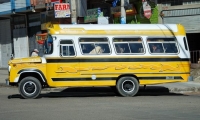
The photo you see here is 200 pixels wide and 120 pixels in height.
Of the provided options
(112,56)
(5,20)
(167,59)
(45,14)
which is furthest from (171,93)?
(5,20)

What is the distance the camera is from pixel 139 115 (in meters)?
11.6

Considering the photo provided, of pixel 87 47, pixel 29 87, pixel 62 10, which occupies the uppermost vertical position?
pixel 62 10

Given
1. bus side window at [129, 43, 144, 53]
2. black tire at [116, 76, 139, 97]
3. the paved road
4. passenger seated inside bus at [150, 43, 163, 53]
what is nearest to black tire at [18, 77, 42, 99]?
the paved road

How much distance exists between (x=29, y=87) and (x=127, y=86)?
3732 mm

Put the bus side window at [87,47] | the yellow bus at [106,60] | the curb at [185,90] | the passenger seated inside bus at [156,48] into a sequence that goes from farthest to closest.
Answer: the curb at [185,90] → the passenger seated inside bus at [156,48] → the bus side window at [87,47] → the yellow bus at [106,60]

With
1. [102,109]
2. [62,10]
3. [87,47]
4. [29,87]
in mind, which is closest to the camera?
[102,109]

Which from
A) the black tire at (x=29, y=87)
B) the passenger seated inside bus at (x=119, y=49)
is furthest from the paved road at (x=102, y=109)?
the passenger seated inside bus at (x=119, y=49)

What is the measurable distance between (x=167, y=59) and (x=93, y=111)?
5.22 meters

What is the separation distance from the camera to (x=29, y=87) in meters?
15.9

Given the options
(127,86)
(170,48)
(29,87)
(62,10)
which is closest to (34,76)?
(29,87)

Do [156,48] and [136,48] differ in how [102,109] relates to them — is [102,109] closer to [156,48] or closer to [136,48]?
[136,48]

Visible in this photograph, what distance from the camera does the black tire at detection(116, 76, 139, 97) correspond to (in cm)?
1644

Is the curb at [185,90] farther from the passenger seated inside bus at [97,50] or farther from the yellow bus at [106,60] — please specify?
the passenger seated inside bus at [97,50]

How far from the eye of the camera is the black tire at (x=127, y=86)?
16.4 metres
